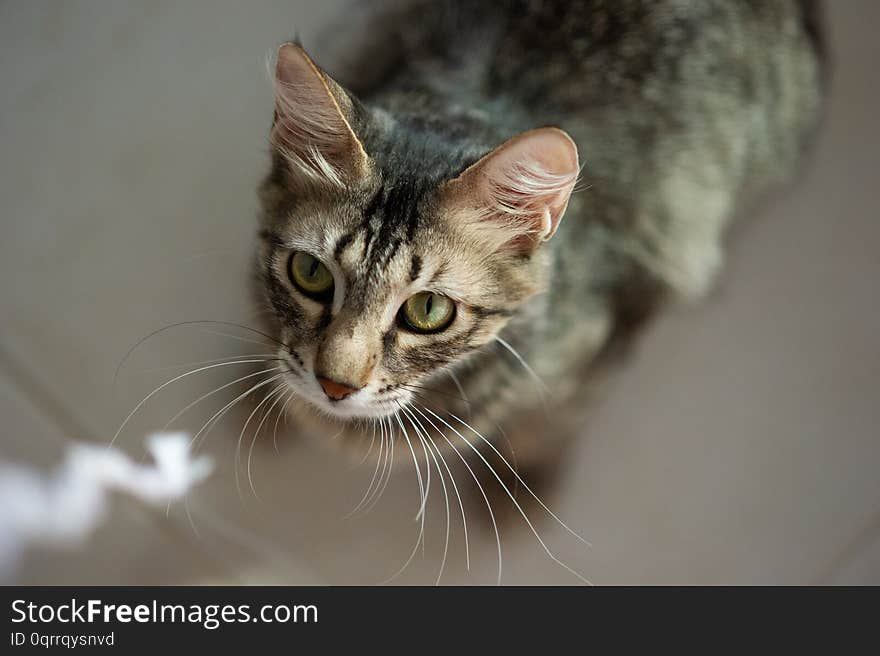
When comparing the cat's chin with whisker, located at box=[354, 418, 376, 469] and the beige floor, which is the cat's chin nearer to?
whisker, located at box=[354, 418, 376, 469]

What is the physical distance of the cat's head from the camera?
0.94 meters

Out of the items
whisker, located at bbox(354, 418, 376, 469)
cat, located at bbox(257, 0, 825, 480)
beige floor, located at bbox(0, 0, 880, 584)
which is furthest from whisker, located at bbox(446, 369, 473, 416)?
beige floor, located at bbox(0, 0, 880, 584)

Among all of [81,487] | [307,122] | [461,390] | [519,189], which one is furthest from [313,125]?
[81,487]

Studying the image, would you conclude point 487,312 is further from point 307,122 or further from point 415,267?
point 307,122

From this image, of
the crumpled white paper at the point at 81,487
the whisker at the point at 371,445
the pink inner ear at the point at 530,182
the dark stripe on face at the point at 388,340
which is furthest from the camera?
the crumpled white paper at the point at 81,487

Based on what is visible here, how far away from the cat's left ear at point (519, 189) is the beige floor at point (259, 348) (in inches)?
22.4

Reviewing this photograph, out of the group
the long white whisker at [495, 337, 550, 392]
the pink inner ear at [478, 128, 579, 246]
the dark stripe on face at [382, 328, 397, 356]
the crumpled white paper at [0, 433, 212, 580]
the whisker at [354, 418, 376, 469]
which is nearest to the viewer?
the pink inner ear at [478, 128, 579, 246]

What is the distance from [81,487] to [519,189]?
960 mm

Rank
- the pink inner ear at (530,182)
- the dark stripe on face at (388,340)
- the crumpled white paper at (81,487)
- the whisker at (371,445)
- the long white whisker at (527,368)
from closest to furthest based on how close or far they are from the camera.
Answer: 1. the pink inner ear at (530,182)
2. the dark stripe on face at (388,340)
3. the long white whisker at (527,368)
4. the whisker at (371,445)
5. the crumpled white paper at (81,487)

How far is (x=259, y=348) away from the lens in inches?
53.8

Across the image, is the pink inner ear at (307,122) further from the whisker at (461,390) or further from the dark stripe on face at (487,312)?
the whisker at (461,390)

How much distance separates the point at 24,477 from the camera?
Result: 142 cm

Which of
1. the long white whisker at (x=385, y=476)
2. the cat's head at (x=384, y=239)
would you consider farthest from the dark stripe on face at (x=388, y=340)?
the long white whisker at (x=385, y=476)

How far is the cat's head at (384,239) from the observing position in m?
0.94
